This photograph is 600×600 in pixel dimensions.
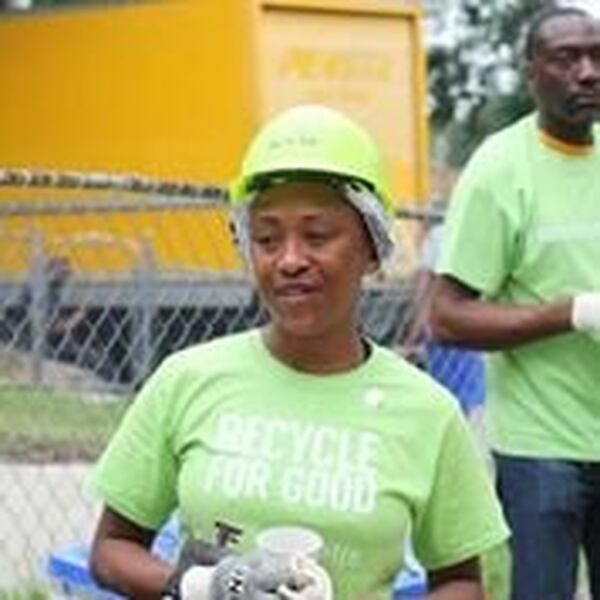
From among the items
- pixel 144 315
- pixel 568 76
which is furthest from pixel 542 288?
pixel 144 315

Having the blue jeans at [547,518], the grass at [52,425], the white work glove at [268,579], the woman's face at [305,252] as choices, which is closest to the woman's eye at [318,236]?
the woman's face at [305,252]

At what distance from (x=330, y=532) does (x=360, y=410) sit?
0.59ft

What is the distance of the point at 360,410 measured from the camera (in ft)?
9.47

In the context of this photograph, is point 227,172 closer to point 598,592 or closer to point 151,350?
point 151,350

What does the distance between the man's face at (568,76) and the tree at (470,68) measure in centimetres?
4242

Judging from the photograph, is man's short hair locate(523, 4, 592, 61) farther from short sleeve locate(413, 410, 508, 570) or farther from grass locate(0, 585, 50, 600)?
grass locate(0, 585, 50, 600)

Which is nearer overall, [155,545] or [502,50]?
[155,545]

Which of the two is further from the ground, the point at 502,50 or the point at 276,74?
the point at 276,74

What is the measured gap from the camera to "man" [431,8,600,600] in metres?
4.20

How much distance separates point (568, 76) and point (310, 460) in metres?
1.67

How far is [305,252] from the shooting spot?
2.84 m

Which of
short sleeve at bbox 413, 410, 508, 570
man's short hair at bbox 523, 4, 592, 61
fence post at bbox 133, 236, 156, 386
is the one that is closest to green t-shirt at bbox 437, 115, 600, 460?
man's short hair at bbox 523, 4, 592, 61

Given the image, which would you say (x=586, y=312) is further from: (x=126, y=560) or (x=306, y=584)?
(x=306, y=584)

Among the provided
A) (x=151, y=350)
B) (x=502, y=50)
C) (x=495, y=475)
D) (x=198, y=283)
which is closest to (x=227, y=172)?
(x=198, y=283)
